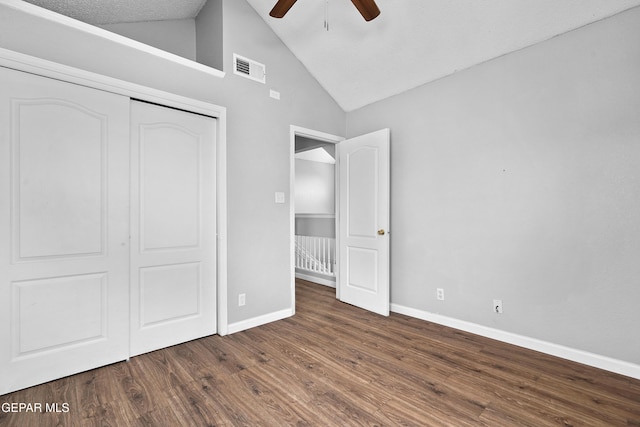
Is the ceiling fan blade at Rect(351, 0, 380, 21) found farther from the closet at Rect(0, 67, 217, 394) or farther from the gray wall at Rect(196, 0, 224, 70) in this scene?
the closet at Rect(0, 67, 217, 394)

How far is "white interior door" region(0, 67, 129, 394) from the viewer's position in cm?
190

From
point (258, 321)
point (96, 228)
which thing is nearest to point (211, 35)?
point (96, 228)

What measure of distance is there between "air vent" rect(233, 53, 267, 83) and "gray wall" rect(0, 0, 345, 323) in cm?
5

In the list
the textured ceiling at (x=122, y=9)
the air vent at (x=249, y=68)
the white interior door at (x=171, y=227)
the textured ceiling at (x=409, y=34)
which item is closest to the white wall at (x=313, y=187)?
the textured ceiling at (x=409, y=34)

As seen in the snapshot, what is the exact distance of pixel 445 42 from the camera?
8.99 ft

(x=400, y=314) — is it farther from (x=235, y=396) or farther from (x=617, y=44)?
(x=617, y=44)

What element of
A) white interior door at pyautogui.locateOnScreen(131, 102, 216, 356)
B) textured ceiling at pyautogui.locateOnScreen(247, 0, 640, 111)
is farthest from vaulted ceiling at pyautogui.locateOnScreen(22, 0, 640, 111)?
white interior door at pyautogui.locateOnScreen(131, 102, 216, 356)

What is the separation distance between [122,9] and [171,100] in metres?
1.06

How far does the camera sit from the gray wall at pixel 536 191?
7.03 feet

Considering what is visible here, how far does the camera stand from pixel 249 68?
303 cm

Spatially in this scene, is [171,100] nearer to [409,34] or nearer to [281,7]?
[281,7]

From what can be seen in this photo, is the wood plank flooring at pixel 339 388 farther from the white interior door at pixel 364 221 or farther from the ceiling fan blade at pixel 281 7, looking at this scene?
the ceiling fan blade at pixel 281 7

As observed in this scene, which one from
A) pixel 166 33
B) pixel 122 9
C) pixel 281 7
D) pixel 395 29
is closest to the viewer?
pixel 281 7

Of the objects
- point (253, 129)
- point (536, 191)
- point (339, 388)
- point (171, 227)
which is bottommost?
point (339, 388)
